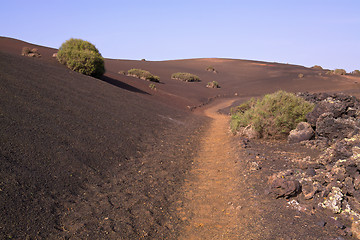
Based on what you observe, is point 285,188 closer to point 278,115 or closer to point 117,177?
point 117,177

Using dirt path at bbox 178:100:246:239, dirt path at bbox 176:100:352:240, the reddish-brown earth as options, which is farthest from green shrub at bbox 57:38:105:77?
dirt path at bbox 176:100:352:240

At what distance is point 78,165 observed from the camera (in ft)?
22.3

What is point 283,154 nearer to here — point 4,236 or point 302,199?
point 302,199

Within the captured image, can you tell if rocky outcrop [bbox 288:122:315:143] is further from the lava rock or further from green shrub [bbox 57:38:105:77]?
green shrub [bbox 57:38:105:77]

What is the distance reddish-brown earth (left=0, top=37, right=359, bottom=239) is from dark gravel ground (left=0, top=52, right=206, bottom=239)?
0.02 metres

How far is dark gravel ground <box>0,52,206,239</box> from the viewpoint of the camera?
4.77m

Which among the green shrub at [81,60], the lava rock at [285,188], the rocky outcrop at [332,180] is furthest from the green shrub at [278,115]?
the green shrub at [81,60]

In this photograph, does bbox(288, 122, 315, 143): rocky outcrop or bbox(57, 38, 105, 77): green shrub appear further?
bbox(57, 38, 105, 77): green shrub

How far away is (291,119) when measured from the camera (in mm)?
10547

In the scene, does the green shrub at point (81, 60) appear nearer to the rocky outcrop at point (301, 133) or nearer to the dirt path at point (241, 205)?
the dirt path at point (241, 205)

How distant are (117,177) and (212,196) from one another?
2411 millimetres

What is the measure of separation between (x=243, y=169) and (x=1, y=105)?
7.10 meters

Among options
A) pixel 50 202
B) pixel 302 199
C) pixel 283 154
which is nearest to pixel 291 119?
pixel 283 154

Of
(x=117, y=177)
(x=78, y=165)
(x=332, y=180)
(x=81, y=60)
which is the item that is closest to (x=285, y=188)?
(x=332, y=180)
